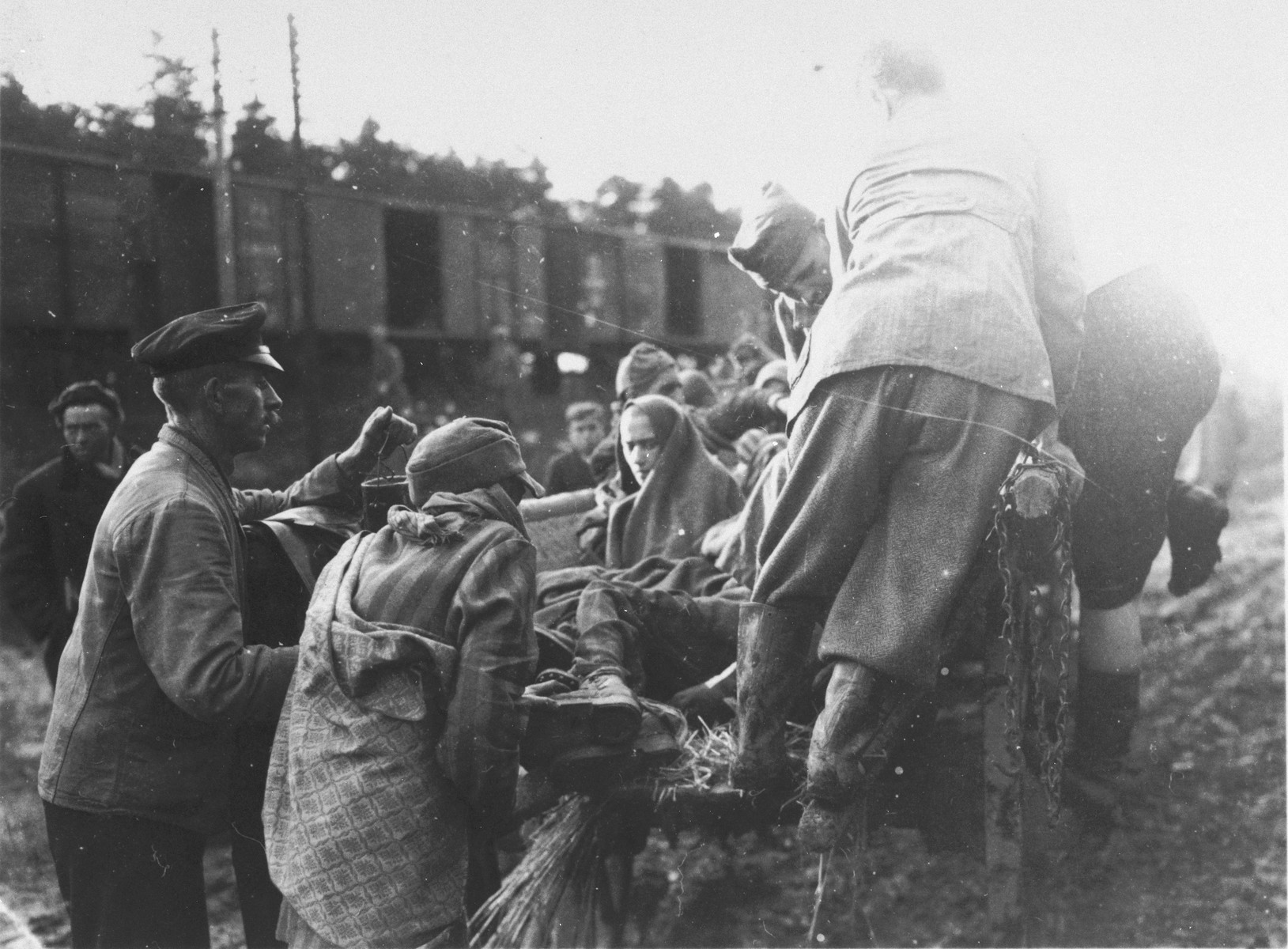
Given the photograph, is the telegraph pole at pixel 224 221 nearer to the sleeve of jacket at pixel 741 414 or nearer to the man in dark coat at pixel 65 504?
the man in dark coat at pixel 65 504

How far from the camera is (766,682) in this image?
110 inches

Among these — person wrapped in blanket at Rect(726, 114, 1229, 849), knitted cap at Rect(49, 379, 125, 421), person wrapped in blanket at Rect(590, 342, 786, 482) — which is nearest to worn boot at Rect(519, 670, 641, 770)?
person wrapped in blanket at Rect(726, 114, 1229, 849)

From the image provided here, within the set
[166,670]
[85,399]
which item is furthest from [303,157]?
[166,670]

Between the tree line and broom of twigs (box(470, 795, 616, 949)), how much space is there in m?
1.85

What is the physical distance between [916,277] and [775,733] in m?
1.13

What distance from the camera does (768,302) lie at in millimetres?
3883

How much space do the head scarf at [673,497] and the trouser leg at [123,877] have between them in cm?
179

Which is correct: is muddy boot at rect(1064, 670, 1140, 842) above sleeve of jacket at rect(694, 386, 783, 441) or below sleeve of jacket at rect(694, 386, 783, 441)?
below

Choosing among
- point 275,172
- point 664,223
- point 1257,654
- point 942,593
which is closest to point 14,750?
point 275,172

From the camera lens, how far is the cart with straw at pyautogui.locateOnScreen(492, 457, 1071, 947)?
8.68 ft

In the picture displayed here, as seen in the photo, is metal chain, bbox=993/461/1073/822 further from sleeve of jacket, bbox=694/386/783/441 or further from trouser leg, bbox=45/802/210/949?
sleeve of jacket, bbox=694/386/783/441

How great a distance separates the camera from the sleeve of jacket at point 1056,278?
2773 millimetres

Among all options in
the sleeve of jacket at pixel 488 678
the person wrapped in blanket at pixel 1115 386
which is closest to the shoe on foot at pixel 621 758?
the person wrapped in blanket at pixel 1115 386

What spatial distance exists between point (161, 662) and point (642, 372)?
2.71 metres
